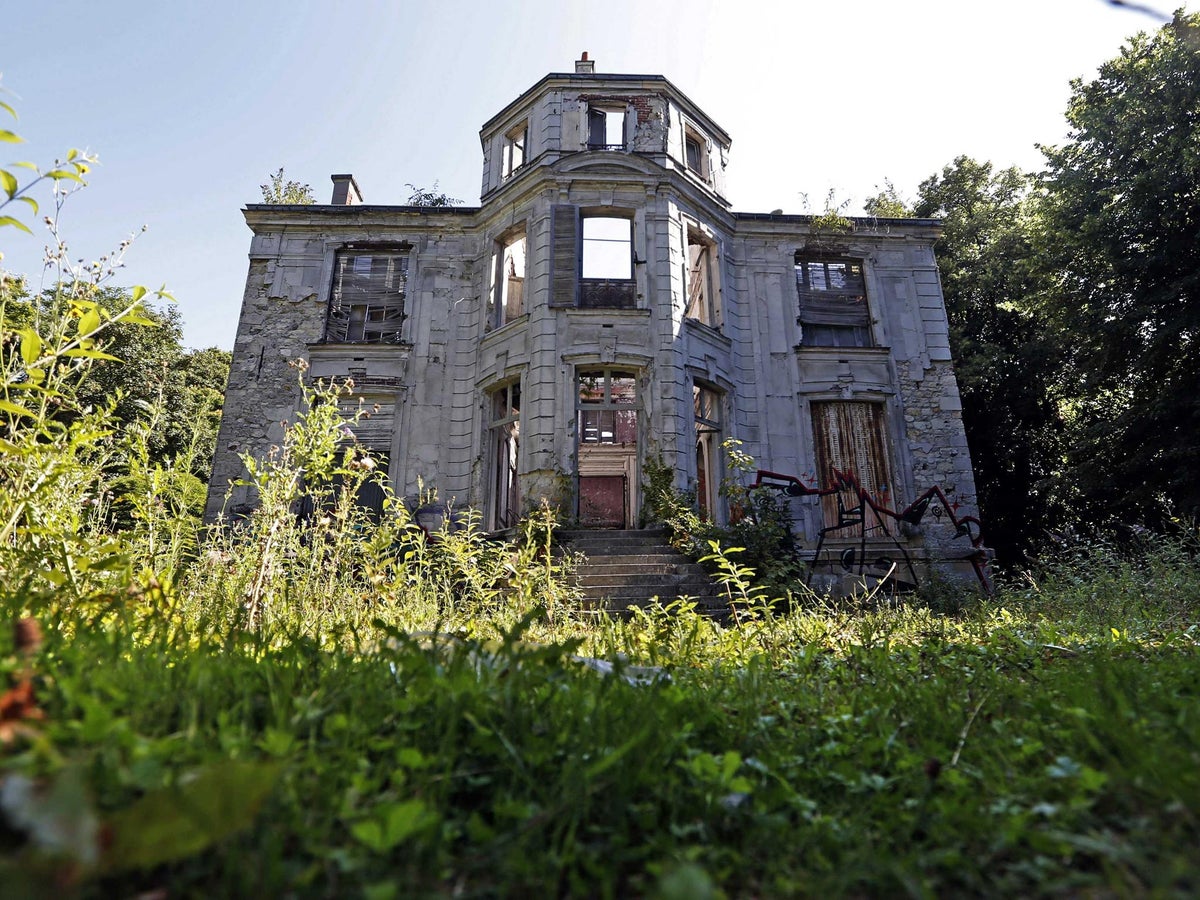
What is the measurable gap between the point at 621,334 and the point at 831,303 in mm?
4913

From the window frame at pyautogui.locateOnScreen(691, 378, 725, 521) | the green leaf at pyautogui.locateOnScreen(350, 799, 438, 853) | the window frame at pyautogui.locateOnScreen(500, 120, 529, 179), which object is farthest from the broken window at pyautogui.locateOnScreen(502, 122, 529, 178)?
the green leaf at pyautogui.locateOnScreen(350, 799, 438, 853)

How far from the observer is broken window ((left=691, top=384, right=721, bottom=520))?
11.9 meters

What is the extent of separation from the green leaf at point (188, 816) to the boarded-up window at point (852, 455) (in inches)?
468

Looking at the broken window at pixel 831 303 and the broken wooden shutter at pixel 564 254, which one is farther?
the broken window at pixel 831 303

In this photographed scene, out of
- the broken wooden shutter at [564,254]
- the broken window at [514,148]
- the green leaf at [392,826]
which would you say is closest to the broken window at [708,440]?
the broken wooden shutter at [564,254]

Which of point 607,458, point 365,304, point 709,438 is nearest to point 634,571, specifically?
point 709,438

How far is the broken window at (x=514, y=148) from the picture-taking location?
13750 millimetres

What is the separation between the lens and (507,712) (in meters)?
1.64

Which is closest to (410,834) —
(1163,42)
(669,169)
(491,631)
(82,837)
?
(82,837)

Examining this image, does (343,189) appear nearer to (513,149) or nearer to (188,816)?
(513,149)

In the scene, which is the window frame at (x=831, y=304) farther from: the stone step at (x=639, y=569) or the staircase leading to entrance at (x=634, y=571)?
the stone step at (x=639, y=569)

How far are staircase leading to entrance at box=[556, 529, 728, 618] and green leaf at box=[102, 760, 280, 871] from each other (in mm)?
6367

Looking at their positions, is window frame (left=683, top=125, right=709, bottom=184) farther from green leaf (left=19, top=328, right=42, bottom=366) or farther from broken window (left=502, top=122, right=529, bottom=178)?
green leaf (left=19, top=328, right=42, bottom=366)

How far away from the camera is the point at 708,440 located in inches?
485
